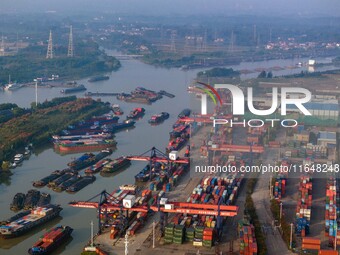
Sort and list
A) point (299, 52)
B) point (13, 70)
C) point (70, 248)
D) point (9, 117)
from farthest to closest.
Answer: point (299, 52) < point (13, 70) < point (9, 117) < point (70, 248)

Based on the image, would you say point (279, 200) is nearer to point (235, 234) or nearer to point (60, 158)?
point (235, 234)

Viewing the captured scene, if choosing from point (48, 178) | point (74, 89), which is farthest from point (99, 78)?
point (48, 178)

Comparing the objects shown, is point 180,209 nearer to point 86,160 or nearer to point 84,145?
point 86,160

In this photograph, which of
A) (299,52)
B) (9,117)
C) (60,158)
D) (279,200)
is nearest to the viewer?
(279,200)

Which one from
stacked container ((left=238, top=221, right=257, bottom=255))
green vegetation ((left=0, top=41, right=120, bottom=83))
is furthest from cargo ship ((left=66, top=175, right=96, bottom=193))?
green vegetation ((left=0, top=41, right=120, bottom=83))

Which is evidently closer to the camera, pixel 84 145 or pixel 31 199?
pixel 31 199

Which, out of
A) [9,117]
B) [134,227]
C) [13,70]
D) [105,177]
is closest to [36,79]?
[13,70]
